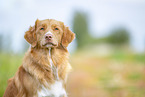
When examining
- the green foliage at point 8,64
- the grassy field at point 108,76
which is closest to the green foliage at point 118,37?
the grassy field at point 108,76

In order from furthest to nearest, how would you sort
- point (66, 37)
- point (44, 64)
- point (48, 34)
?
point (66, 37) < point (44, 64) < point (48, 34)

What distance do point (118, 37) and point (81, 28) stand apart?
3143mm

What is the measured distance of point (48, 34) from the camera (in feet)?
13.5

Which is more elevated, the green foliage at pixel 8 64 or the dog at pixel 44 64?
the green foliage at pixel 8 64

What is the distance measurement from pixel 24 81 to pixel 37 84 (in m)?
0.26

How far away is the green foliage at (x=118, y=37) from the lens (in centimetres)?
1514

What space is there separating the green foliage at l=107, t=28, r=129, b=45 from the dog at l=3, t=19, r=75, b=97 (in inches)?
439

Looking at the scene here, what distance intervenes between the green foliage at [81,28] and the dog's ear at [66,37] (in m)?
9.03

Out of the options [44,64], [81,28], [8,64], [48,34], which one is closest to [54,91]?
[44,64]

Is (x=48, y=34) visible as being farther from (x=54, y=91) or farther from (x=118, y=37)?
(x=118, y=37)

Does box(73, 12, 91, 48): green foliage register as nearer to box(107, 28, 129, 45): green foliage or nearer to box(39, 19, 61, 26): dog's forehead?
box(107, 28, 129, 45): green foliage

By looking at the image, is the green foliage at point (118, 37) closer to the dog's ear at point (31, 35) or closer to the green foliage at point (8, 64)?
the green foliage at point (8, 64)

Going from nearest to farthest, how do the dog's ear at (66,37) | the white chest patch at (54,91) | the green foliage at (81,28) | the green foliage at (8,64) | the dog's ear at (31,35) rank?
the white chest patch at (54,91) < the dog's ear at (31,35) < the dog's ear at (66,37) < the green foliage at (8,64) < the green foliage at (81,28)

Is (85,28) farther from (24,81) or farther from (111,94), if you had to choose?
(24,81)
